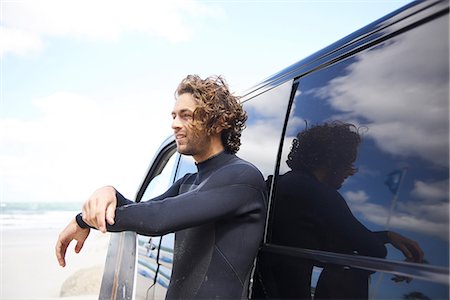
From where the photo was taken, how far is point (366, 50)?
4.85 ft

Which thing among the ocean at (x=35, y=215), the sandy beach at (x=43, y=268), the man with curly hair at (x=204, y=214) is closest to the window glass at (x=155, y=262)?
the man with curly hair at (x=204, y=214)

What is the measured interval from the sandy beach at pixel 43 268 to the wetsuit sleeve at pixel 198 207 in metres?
5.47

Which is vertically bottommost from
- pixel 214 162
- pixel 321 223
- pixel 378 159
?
pixel 321 223

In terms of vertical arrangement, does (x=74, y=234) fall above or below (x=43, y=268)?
below

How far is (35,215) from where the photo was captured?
85.0 feet

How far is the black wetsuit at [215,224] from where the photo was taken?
5.24ft

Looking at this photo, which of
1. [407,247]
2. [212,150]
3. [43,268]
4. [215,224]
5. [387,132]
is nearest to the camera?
[407,247]

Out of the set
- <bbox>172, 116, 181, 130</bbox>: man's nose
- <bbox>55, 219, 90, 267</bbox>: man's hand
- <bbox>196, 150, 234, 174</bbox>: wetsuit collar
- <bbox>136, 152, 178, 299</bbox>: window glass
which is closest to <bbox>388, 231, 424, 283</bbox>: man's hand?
<bbox>196, 150, 234, 174</bbox>: wetsuit collar

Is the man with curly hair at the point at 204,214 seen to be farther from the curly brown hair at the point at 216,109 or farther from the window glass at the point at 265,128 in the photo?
the window glass at the point at 265,128

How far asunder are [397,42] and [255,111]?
86 centimetres

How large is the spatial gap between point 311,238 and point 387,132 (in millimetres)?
419

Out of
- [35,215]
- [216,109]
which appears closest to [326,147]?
[216,109]

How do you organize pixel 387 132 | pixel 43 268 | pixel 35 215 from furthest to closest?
pixel 35 215
pixel 43 268
pixel 387 132

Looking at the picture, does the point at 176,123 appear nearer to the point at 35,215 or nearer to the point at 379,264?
the point at 379,264
